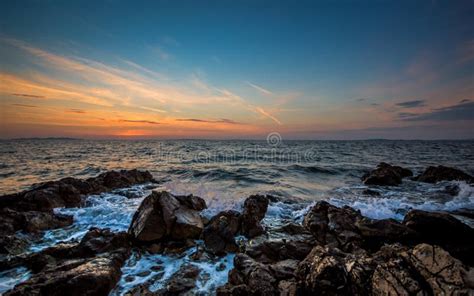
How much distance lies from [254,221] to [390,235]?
4.56 m

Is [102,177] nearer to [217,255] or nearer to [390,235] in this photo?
[217,255]

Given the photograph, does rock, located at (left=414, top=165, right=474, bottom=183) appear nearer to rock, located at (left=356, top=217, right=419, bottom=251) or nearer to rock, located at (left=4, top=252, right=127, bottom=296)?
rock, located at (left=356, top=217, right=419, bottom=251)

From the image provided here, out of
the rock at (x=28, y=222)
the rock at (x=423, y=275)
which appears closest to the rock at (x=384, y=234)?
the rock at (x=423, y=275)

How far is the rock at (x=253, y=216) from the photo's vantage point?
874cm

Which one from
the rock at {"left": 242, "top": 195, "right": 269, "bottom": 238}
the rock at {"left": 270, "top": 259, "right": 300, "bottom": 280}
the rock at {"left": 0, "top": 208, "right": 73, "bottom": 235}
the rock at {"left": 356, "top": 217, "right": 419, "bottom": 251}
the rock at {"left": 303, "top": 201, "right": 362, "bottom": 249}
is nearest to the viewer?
the rock at {"left": 270, "top": 259, "right": 300, "bottom": 280}

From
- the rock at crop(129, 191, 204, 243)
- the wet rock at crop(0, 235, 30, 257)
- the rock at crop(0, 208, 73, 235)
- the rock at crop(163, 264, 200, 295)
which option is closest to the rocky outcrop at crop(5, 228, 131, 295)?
the rock at crop(129, 191, 204, 243)

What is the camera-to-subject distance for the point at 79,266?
18.5ft

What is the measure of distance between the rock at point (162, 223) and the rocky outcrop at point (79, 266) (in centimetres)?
59

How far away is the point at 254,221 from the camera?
9125 millimetres

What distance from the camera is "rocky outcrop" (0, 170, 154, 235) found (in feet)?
28.2

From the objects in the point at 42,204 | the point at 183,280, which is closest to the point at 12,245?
the point at 42,204

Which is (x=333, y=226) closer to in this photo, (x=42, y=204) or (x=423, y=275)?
(x=423, y=275)

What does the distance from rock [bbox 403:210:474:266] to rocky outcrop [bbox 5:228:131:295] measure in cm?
923

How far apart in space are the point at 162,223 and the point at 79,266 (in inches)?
109
